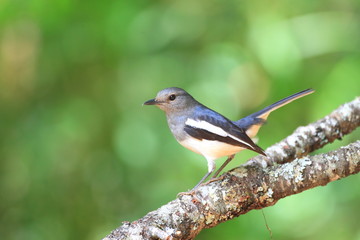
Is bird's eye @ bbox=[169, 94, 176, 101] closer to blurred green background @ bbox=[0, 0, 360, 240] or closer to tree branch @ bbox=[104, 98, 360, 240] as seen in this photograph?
blurred green background @ bbox=[0, 0, 360, 240]

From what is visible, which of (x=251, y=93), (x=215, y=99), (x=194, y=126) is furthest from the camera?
(x=251, y=93)

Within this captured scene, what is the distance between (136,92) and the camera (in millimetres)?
4312

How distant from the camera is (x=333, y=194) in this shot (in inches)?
147

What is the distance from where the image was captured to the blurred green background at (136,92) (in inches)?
153

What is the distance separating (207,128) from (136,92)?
1.41 metres

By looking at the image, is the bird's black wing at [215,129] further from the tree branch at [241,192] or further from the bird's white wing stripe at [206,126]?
the tree branch at [241,192]

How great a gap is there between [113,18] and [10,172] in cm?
159

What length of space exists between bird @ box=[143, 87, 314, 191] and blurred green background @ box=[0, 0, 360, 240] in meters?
0.65

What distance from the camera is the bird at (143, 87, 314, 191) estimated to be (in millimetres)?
2934

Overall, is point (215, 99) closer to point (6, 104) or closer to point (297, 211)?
point (297, 211)

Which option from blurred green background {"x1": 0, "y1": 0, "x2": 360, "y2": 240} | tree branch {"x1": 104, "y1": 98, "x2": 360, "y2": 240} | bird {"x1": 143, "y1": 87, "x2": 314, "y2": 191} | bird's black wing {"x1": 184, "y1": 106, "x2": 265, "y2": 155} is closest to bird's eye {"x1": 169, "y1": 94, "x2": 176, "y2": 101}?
bird {"x1": 143, "y1": 87, "x2": 314, "y2": 191}

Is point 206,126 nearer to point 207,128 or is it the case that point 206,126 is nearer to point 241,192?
point 207,128

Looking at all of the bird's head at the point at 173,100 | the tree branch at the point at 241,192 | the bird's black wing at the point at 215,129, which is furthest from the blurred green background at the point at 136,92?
the tree branch at the point at 241,192

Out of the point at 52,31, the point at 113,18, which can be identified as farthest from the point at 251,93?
the point at 52,31
